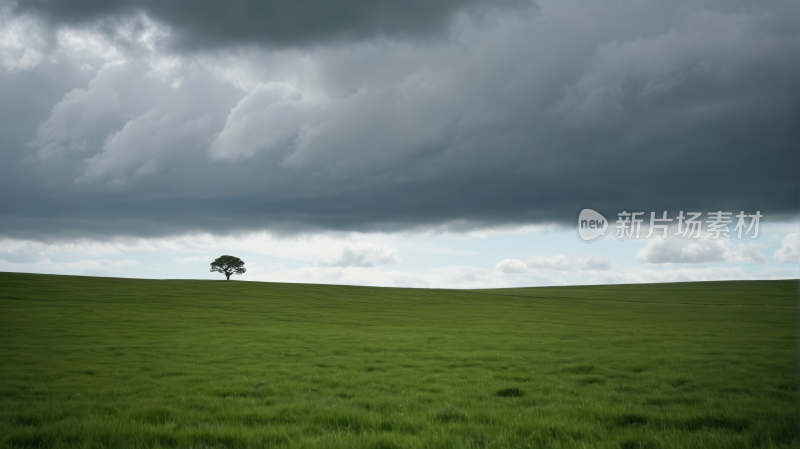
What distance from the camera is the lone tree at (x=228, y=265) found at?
408ft

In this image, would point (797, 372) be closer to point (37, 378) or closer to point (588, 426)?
point (588, 426)

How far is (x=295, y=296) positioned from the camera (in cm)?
7850

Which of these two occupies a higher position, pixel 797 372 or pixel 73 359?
pixel 797 372

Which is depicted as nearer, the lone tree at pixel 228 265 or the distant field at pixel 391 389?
the distant field at pixel 391 389

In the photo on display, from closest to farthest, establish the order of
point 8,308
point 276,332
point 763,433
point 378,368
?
point 763,433 < point 378,368 < point 276,332 < point 8,308

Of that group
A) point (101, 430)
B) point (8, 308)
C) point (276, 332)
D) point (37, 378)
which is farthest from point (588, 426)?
point (8, 308)

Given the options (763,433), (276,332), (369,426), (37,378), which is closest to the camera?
(763,433)

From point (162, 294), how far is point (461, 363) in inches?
2635

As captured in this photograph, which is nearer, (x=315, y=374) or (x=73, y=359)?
(x=315, y=374)

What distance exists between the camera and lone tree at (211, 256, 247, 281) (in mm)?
124500

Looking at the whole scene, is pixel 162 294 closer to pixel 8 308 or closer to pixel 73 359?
pixel 8 308

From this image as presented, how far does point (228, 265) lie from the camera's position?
125250mm

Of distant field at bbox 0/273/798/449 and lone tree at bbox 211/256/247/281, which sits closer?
distant field at bbox 0/273/798/449

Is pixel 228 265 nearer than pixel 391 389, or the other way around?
pixel 391 389
